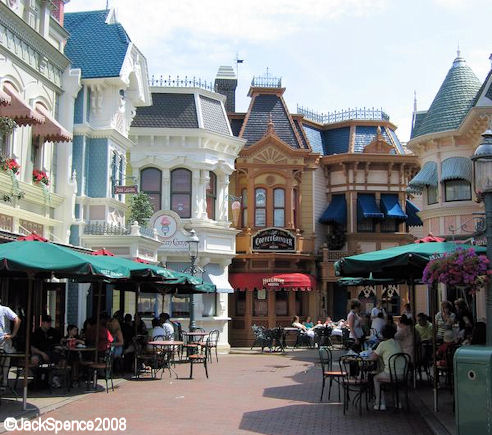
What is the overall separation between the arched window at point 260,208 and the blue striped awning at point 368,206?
489 cm

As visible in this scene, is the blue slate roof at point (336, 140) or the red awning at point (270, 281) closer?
the red awning at point (270, 281)

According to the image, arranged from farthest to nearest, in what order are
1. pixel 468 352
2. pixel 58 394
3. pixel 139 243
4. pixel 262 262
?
pixel 262 262
pixel 139 243
pixel 58 394
pixel 468 352

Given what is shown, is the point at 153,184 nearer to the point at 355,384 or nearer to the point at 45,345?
the point at 45,345

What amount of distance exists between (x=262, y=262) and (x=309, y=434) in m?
23.9

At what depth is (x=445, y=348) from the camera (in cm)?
1352

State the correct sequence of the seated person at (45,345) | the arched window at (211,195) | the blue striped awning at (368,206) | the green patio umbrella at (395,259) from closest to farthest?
the green patio umbrella at (395,259)
the seated person at (45,345)
the arched window at (211,195)
the blue striped awning at (368,206)

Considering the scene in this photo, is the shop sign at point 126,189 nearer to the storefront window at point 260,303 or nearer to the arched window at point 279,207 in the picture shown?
the storefront window at point 260,303

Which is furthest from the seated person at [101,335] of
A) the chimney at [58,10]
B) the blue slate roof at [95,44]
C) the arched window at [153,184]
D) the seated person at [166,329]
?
the arched window at [153,184]

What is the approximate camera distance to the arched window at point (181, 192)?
99.2ft

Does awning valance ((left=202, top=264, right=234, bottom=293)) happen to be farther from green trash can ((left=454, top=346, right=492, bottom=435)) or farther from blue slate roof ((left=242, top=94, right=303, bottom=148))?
green trash can ((left=454, top=346, right=492, bottom=435))

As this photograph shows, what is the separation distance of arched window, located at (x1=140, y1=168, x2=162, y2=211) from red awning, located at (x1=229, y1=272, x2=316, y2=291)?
579 cm

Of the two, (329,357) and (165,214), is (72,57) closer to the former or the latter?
(165,214)

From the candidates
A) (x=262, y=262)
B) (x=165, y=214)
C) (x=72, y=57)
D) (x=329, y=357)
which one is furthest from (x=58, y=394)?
(x=262, y=262)

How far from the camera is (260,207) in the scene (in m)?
34.6
